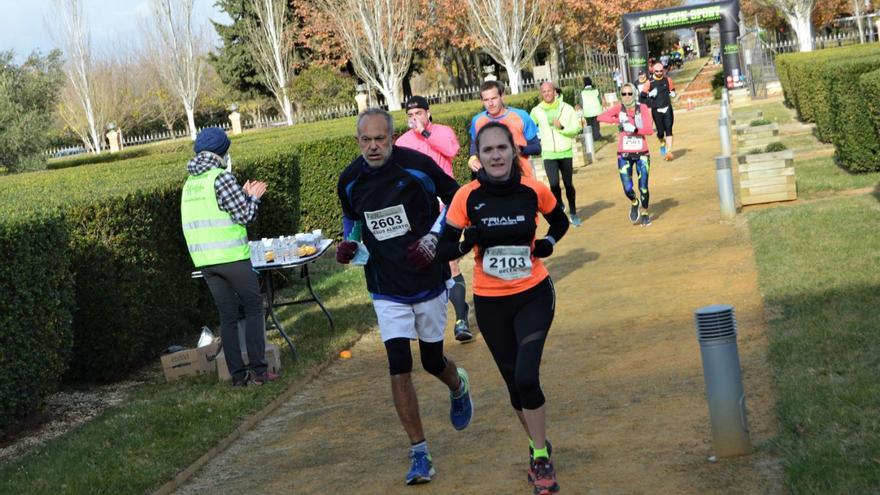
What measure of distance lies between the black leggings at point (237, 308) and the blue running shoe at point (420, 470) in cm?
322

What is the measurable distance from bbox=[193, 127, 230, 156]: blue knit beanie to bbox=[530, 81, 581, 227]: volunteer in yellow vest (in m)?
6.37

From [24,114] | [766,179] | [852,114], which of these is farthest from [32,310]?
[24,114]

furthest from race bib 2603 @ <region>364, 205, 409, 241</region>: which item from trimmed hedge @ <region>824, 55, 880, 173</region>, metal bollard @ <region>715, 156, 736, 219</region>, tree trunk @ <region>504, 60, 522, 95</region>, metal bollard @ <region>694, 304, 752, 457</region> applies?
tree trunk @ <region>504, 60, 522, 95</region>

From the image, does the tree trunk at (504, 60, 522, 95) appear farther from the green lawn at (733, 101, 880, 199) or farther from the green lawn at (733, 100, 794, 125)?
the green lawn at (733, 101, 880, 199)

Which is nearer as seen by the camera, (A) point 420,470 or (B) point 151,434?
(A) point 420,470

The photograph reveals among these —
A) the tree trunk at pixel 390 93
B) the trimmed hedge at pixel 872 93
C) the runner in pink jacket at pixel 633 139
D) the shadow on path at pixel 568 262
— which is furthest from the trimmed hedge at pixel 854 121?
the tree trunk at pixel 390 93

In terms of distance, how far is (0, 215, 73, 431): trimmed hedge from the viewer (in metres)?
8.48

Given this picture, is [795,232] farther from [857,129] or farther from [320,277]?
[320,277]

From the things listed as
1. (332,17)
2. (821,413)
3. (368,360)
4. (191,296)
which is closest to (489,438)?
(821,413)

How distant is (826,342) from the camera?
8070 millimetres

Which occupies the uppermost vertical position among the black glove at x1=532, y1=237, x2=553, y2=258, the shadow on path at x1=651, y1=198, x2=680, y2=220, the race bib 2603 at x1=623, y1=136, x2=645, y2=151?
the black glove at x1=532, y1=237, x2=553, y2=258

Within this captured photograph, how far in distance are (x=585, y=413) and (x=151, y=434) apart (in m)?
3.13

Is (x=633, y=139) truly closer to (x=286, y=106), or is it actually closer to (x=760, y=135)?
(x=760, y=135)

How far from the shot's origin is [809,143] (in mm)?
23438
